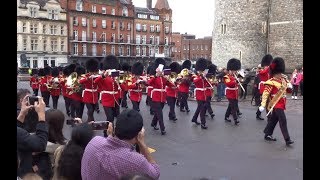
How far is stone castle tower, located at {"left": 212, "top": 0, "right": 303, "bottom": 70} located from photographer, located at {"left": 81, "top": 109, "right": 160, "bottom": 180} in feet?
85.2

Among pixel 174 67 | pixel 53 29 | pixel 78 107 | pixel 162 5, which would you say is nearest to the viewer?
pixel 78 107

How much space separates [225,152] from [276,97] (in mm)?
1660

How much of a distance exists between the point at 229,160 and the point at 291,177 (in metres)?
1.28

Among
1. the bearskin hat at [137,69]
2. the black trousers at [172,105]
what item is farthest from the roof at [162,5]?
the black trousers at [172,105]

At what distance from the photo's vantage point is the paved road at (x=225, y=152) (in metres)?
6.48

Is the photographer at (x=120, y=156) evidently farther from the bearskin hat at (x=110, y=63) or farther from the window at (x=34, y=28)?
the window at (x=34, y=28)

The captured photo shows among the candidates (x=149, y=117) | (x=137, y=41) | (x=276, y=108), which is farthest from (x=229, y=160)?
(x=137, y=41)

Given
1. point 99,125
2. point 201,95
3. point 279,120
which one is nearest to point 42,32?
point 201,95

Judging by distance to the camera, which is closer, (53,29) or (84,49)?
(53,29)

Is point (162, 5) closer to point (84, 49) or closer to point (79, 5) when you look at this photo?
point (79, 5)

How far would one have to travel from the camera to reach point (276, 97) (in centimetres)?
866

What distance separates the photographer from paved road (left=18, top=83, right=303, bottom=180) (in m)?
6.48

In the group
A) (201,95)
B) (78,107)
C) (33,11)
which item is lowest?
(78,107)

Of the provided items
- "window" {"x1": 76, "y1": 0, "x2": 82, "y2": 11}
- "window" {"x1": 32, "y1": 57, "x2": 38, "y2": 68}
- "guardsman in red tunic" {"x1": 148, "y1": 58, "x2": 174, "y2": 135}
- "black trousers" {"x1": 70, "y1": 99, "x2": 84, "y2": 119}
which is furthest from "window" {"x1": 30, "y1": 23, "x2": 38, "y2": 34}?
"guardsman in red tunic" {"x1": 148, "y1": 58, "x2": 174, "y2": 135}
